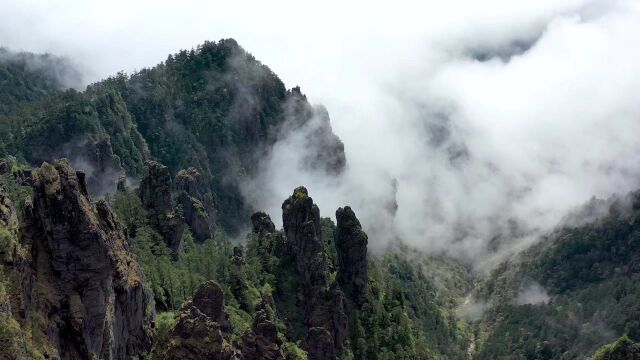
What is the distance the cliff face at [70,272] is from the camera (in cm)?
11244

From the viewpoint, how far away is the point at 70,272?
385ft

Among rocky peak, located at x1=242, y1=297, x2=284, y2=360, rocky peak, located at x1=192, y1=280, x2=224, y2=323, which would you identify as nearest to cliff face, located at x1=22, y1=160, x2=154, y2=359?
rocky peak, located at x1=192, y1=280, x2=224, y2=323

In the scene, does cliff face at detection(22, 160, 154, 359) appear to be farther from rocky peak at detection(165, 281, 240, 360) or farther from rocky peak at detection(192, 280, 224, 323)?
rocky peak at detection(192, 280, 224, 323)

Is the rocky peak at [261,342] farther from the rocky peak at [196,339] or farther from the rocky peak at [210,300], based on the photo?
the rocky peak at [196,339]

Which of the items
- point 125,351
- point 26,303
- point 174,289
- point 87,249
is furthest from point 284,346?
point 26,303

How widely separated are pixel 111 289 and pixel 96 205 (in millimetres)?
17531

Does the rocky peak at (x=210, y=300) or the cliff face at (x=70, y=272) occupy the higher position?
the rocky peak at (x=210, y=300)

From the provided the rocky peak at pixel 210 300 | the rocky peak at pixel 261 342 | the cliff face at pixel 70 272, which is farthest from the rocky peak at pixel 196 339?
the rocky peak at pixel 261 342

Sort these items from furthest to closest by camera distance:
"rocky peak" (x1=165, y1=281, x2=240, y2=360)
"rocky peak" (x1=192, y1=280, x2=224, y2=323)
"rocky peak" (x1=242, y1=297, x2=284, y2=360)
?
"rocky peak" (x1=242, y1=297, x2=284, y2=360) → "rocky peak" (x1=192, y1=280, x2=224, y2=323) → "rocky peak" (x1=165, y1=281, x2=240, y2=360)

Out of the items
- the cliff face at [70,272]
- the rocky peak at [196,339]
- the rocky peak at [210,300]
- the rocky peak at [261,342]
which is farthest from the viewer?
the rocky peak at [261,342]

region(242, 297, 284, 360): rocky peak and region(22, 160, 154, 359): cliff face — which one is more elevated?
region(242, 297, 284, 360): rocky peak

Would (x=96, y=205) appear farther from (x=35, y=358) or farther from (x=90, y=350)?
(x=35, y=358)

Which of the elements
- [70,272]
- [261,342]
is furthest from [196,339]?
[261,342]

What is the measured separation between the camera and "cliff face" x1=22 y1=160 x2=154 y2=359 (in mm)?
112438
